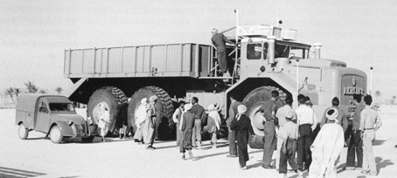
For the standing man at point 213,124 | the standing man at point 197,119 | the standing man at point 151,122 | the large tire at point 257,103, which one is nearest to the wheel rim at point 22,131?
the standing man at point 151,122

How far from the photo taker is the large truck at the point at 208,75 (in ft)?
53.3

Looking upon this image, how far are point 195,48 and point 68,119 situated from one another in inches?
184

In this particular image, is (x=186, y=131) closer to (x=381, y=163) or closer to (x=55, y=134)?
(x=381, y=163)

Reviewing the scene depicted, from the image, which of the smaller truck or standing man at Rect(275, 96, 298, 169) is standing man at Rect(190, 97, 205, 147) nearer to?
the smaller truck

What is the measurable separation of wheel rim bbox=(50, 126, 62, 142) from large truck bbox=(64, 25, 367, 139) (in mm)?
2793

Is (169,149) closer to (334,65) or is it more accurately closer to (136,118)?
(136,118)

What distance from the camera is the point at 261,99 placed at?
53.5ft

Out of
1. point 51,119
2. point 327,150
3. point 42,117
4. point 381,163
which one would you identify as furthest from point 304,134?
point 42,117

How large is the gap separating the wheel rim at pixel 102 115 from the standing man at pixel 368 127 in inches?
408

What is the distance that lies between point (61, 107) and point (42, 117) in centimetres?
96

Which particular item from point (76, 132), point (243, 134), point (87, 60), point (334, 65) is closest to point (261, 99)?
point (334, 65)

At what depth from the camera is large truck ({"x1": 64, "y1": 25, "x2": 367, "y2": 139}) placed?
639 inches

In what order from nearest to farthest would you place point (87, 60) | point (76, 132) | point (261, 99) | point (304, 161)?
1. point (304, 161)
2. point (261, 99)
3. point (76, 132)
4. point (87, 60)

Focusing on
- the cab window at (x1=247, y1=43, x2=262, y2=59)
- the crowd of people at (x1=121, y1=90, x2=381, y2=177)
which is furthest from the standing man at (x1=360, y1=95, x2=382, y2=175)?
the cab window at (x1=247, y1=43, x2=262, y2=59)
